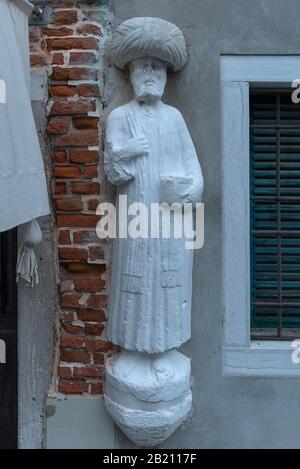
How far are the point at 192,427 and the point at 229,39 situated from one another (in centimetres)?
217

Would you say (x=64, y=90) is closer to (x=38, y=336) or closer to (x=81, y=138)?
(x=81, y=138)

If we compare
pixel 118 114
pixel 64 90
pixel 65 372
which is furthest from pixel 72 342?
pixel 64 90

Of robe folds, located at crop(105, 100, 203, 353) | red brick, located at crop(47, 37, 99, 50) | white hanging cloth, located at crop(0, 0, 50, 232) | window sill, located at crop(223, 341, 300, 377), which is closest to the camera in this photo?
white hanging cloth, located at crop(0, 0, 50, 232)

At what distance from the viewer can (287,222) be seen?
2.95 m

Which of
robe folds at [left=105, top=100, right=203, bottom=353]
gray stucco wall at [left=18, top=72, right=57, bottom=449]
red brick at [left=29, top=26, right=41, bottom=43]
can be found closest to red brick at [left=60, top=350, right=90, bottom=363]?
gray stucco wall at [left=18, top=72, right=57, bottom=449]

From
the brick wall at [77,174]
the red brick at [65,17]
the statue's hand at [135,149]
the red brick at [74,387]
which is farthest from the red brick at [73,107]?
the red brick at [74,387]

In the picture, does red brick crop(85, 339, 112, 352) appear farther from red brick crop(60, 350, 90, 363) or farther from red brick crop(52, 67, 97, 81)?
red brick crop(52, 67, 97, 81)

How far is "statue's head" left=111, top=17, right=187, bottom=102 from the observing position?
2.59m

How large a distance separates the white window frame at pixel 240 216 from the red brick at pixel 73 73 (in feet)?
2.37

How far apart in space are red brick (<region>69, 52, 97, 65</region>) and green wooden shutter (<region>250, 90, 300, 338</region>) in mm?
935

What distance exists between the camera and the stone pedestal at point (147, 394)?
262 centimetres

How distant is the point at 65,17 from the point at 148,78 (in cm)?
58

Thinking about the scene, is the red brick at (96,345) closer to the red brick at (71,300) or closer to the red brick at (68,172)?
the red brick at (71,300)

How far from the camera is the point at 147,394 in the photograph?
2600 millimetres
